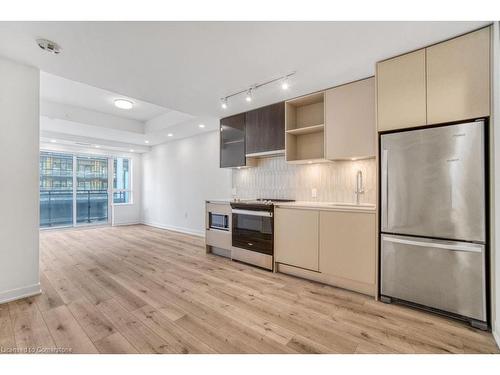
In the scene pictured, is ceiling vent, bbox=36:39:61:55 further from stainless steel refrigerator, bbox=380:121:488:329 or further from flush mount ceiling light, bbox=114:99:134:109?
stainless steel refrigerator, bbox=380:121:488:329

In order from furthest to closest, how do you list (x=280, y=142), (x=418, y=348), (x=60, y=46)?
(x=280, y=142) → (x=60, y=46) → (x=418, y=348)

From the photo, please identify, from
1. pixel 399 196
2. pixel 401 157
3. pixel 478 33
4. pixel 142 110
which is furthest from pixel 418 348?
pixel 142 110

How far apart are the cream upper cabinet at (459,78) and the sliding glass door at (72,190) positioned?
8.22 metres

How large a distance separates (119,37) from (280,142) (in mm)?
2285

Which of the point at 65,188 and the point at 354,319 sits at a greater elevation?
the point at 65,188

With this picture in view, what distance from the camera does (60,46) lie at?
83.0 inches

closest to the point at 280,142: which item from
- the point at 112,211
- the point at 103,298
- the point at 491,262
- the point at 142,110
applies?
the point at 491,262

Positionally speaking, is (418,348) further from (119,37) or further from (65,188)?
(65,188)

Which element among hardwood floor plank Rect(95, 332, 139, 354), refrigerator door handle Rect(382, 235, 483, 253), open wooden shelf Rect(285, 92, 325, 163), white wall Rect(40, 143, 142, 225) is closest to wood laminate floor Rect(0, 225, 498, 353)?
hardwood floor plank Rect(95, 332, 139, 354)

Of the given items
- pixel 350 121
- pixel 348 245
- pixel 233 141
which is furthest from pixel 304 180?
pixel 233 141

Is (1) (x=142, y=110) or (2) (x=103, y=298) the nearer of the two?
(2) (x=103, y=298)

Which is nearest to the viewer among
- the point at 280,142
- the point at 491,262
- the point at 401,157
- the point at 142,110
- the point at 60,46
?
the point at 491,262

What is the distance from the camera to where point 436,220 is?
2.07m

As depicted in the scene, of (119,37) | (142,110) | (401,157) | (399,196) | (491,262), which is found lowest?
(491,262)
